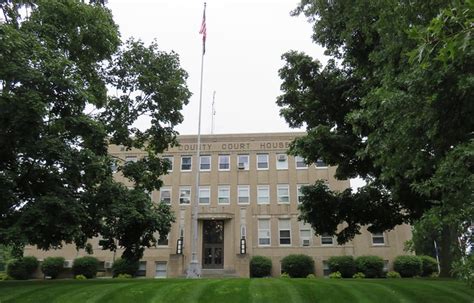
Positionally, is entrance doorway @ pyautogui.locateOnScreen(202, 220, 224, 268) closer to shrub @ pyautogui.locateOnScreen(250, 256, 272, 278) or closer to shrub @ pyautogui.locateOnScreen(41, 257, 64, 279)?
shrub @ pyautogui.locateOnScreen(250, 256, 272, 278)

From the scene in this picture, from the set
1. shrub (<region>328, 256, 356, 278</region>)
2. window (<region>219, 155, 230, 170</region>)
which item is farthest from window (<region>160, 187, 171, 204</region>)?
shrub (<region>328, 256, 356, 278</region>)

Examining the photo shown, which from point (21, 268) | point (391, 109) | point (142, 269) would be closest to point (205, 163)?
point (142, 269)

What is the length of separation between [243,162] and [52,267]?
59.4 feet

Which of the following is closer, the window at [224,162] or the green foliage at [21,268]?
the green foliage at [21,268]

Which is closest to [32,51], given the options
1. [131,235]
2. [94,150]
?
Answer: [94,150]

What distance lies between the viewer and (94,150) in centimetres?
1752

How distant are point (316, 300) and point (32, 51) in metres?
11.5

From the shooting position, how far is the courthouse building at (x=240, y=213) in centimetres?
3725

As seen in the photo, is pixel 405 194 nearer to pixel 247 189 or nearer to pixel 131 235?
pixel 131 235

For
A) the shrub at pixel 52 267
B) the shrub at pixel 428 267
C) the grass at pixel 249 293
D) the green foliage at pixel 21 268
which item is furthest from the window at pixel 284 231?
the grass at pixel 249 293

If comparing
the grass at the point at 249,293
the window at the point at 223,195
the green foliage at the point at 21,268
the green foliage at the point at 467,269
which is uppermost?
the window at the point at 223,195

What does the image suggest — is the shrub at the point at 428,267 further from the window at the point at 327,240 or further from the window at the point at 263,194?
the window at the point at 263,194

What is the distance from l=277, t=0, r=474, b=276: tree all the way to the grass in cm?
197

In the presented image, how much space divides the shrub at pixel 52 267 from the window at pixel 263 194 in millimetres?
17271
